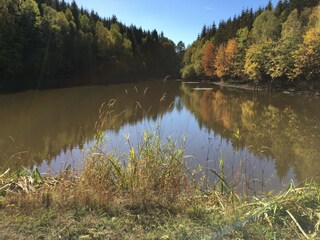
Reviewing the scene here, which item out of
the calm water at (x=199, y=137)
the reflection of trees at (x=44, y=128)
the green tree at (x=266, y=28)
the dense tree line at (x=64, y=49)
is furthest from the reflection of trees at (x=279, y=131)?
the dense tree line at (x=64, y=49)

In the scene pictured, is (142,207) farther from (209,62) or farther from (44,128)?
(209,62)

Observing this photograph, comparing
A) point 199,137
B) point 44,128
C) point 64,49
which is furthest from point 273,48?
point 44,128

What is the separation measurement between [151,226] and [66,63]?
4502 centimetres

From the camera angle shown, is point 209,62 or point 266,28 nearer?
point 266,28

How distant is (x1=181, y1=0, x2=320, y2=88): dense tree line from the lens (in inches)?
1249

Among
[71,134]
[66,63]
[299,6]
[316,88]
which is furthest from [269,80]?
[71,134]

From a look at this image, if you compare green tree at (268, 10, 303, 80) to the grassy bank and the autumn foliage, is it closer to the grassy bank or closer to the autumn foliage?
the autumn foliage

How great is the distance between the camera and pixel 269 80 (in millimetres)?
38969

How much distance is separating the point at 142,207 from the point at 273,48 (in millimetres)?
35661

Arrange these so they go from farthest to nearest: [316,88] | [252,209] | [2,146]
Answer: [316,88]
[2,146]
[252,209]

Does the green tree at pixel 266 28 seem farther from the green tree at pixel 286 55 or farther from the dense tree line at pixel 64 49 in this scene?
the dense tree line at pixel 64 49

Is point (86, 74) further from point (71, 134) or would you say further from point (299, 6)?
point (71, 134)

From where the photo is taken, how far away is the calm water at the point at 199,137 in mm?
6590

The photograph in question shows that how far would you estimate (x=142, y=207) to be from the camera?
3.62 metres
